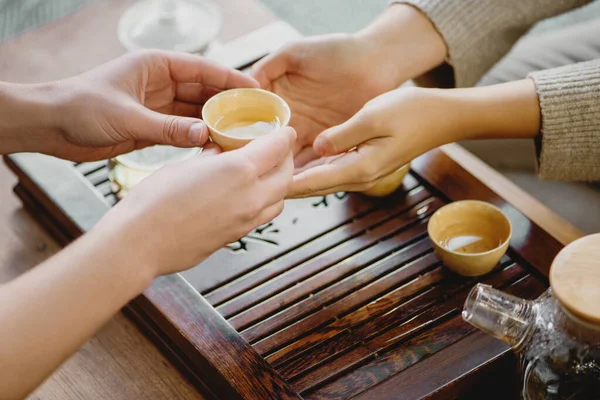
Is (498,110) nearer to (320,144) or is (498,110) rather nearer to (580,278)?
(320,144)

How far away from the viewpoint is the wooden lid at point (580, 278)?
3.17ft

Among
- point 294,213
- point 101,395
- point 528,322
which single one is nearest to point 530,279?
point 528,322

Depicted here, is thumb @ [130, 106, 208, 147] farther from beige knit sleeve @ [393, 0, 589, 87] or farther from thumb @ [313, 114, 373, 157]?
beige knit sleeve @ [393, 0, 589, 87]

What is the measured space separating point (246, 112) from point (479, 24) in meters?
0.77

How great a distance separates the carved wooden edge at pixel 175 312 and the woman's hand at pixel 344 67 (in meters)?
0.49

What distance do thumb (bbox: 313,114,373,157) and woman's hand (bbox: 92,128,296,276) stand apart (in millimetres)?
185

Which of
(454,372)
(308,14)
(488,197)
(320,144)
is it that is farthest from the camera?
(308,14)

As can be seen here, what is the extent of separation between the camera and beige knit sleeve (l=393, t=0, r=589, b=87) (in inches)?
74.5

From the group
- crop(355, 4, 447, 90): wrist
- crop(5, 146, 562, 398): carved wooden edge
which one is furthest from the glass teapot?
crop(355, 4, 447, 90): wrist

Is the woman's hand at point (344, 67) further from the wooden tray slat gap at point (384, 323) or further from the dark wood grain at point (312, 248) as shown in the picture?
the wooden tray slat gap at point (384, 323)

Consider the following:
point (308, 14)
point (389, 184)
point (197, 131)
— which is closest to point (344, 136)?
point (389, 184)

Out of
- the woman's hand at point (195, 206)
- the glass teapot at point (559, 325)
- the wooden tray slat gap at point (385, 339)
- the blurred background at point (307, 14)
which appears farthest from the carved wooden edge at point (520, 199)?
the blurred background at point (307, 14)

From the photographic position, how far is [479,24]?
6.29 feet

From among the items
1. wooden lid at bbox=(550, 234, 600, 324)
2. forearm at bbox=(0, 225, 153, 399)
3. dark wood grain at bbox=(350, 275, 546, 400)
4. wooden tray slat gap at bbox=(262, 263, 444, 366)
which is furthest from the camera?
wooden tray slat gap at bbox=(262, 263, 444, 366)
